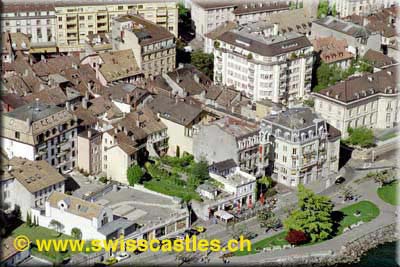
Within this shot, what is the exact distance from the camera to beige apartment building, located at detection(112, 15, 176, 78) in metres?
94.6

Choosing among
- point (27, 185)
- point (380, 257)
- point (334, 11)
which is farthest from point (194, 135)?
point (334, 11)

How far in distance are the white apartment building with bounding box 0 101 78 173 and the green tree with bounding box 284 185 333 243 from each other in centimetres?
1915

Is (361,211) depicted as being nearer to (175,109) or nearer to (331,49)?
(175,109)

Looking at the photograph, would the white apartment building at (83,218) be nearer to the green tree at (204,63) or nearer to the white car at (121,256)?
the white car at (121,256)

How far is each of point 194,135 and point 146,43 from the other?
1693 cm

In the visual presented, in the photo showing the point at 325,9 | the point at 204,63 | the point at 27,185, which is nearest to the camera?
the point at 27,185

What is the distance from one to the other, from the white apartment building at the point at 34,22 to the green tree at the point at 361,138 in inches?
1380

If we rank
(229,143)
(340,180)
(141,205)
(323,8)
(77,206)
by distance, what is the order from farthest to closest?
(323,8)
(340,180)
(229,143)
(141,205)
(77,206)

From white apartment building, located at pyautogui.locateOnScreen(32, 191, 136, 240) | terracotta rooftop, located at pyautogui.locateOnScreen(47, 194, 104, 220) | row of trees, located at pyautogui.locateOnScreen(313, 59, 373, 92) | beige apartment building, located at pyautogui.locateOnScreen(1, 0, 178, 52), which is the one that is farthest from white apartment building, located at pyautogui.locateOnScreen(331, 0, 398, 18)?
terracotta rooftop, located at pyautogui.locateOnScreen(47, 194, 104, 220)

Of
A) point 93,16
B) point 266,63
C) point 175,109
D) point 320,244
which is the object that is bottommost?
point 320,244

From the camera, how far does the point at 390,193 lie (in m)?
79.3

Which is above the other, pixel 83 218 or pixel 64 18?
pixel 64 18

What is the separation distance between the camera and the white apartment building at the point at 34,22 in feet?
336

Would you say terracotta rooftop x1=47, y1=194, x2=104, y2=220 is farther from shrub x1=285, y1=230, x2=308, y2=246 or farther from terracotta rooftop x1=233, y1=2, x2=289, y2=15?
terracotta rooftop x1=233, y1=2, x2=289, y2=15
